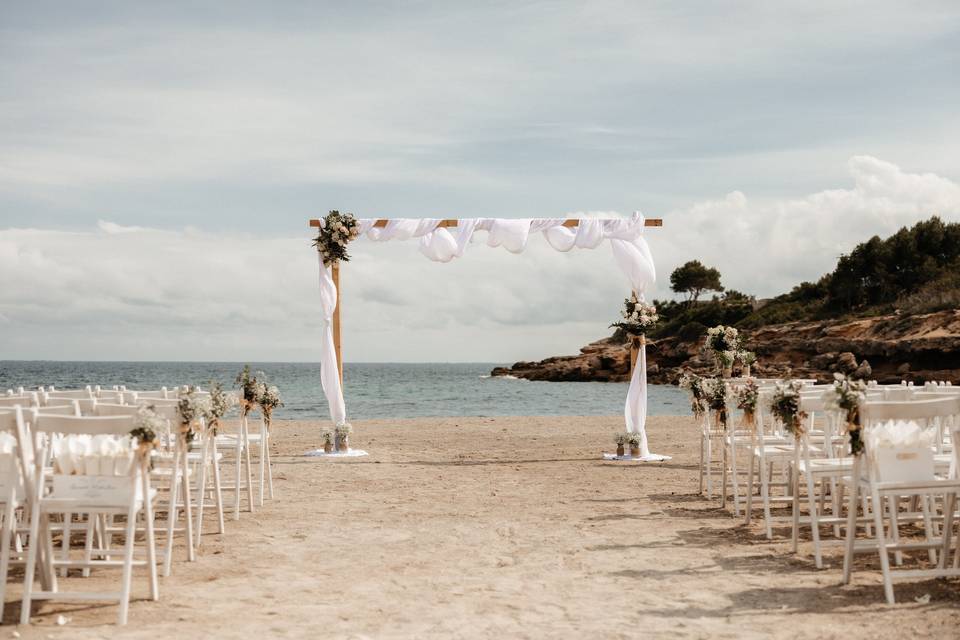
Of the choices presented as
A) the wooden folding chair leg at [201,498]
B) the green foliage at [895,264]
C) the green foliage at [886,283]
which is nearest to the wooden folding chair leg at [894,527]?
the wooden folding chair leg at [201,498]

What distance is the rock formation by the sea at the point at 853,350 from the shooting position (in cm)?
3650

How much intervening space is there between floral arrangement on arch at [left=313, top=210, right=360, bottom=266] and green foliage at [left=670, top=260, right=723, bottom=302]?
54.6 m

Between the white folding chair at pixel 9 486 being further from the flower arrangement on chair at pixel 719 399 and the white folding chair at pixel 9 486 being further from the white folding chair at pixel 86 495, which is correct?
the flower arrangement on chair at pixel 719 399

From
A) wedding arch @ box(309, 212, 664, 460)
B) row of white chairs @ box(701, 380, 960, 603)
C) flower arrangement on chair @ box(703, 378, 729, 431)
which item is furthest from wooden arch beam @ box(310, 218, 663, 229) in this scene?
row of white chairs @ box(701, 380, 960, 603)

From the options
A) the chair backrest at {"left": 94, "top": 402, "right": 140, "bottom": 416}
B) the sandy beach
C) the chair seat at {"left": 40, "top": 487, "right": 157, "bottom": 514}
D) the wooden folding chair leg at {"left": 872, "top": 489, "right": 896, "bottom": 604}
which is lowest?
the sandy beach

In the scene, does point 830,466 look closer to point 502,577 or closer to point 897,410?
point 897,410

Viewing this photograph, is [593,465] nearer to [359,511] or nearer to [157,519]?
[359,511]

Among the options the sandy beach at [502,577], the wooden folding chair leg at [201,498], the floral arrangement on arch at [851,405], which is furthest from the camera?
the wooden folding chair leg at [201,498]

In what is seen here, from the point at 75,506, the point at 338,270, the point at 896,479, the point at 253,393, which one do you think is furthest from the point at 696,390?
the point at 75,506

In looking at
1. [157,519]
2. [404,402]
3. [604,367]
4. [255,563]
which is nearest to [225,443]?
[157,519]

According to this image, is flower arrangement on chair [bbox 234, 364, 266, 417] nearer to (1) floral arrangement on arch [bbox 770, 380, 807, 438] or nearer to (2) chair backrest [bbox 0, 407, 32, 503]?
(2) chair backrest [bbox 0, 407, 32, 503]

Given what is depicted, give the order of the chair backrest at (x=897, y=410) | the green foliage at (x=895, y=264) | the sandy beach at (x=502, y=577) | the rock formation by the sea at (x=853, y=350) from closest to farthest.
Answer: the sandy beach at (x=502, y=577)
the chair backrest at (x=897, y=410)
the rock formation by the sea at (x=853, y=350)
the green foliage at (x=895, y=264)

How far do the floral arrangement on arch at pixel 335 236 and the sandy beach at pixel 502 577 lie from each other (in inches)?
149

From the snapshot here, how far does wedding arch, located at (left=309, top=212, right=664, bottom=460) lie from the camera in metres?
12.8
